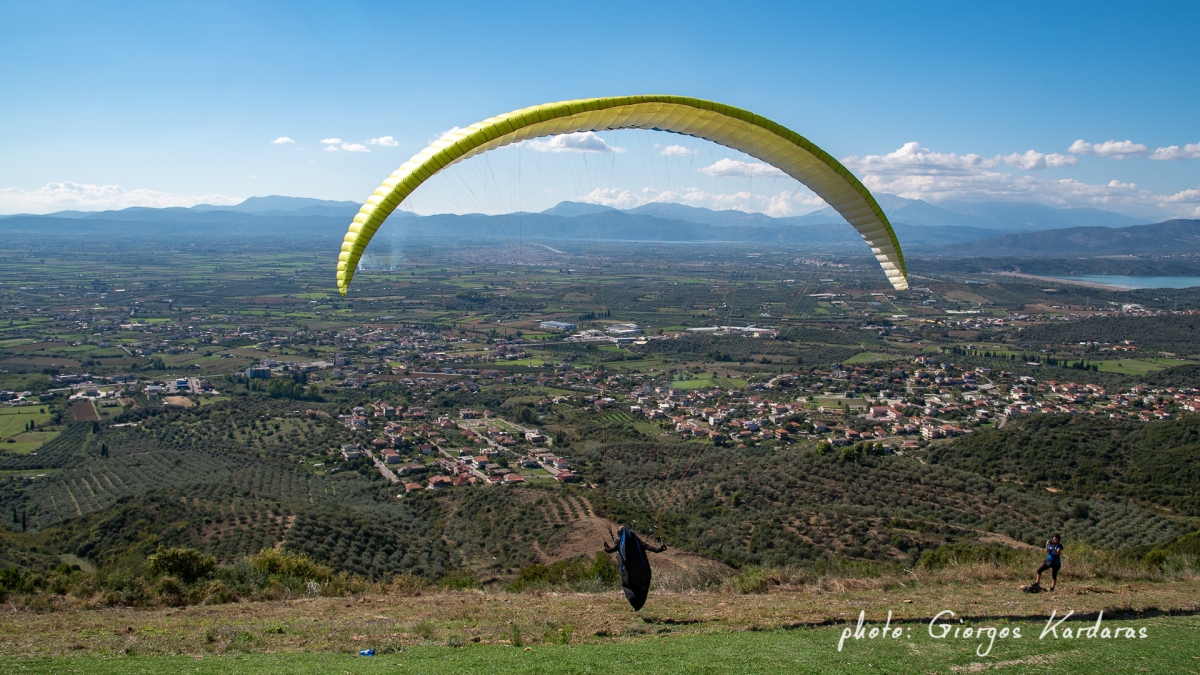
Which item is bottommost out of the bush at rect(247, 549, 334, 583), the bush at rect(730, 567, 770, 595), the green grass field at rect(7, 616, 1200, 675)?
the bush at rect(247, 549, 334, 583)

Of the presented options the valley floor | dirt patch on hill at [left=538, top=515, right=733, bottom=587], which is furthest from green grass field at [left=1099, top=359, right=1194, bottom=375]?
the valley floor

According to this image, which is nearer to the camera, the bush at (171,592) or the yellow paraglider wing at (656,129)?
the yellow paraglider wing at (656,129)

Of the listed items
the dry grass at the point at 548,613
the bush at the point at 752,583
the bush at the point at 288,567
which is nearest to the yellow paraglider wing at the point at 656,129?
the dry grass at the point at 548,613

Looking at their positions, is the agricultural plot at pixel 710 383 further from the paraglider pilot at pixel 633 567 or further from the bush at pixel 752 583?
the paraglider pilot at pixel 633 567

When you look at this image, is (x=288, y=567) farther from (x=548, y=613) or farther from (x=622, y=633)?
(x=622, y=633)

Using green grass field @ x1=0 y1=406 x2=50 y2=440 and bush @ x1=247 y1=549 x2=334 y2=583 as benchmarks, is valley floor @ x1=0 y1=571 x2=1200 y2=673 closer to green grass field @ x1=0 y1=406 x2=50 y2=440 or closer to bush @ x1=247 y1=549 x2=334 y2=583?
bush @ x1=247 y1=549 x2=334 y2=583

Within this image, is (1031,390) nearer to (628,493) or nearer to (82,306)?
(628,493)

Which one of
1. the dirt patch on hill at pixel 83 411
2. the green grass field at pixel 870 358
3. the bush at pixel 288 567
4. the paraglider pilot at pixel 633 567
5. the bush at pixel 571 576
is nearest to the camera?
the paraglider pilot at pixel 633 567
